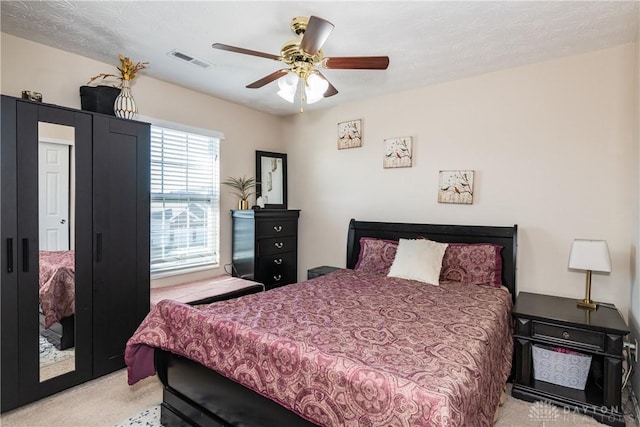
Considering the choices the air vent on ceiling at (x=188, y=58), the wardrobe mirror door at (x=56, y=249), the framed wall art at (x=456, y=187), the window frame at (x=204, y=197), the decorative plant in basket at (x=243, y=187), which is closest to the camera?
the wardrobe mirror door at (x=56, y=249)

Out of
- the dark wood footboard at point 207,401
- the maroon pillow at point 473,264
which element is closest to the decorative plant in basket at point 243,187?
the dark wood footboard at point 207,401

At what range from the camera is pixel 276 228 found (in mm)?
4129

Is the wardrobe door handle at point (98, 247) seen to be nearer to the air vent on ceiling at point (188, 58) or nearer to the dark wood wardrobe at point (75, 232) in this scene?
the dark wood wardrobe at point (75, 232)

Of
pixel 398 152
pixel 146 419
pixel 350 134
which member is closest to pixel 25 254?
pixel 146 419

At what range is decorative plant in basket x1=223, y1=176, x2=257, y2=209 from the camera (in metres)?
4.11

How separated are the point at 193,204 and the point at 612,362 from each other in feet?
12.7

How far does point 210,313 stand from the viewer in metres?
1.98

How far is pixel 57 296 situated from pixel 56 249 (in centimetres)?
34

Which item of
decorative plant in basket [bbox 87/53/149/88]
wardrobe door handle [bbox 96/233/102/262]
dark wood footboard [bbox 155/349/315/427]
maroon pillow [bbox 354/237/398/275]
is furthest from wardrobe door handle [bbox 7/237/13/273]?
maroon pillow [bbox 354/237/398/275]

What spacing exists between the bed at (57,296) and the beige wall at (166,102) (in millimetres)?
978

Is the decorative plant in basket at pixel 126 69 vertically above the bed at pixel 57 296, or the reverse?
the decorative plant in basket at pixel 126 69

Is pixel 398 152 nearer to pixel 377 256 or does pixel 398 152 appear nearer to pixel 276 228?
pixel 377 256

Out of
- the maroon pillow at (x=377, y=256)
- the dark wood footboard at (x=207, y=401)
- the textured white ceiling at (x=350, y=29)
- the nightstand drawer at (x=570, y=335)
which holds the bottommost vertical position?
the dark wood footboard at (x=207, y=401)

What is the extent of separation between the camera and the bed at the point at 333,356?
1.25 m
